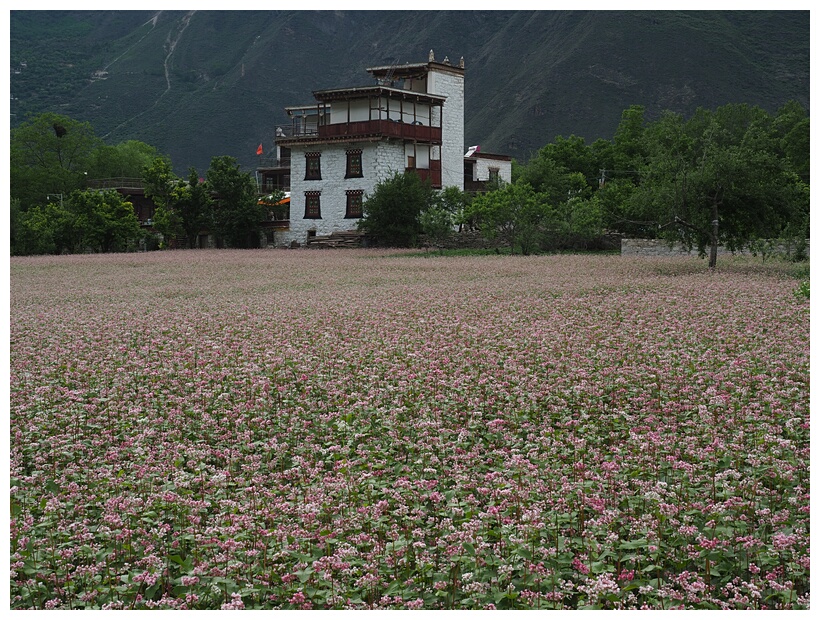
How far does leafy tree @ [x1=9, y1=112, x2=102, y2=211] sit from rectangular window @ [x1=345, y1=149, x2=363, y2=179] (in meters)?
36.6

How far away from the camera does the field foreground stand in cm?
560

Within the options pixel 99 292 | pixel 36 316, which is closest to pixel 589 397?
pixel 36 316

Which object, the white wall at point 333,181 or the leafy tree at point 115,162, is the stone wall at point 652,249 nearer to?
the white wall at point 333,181

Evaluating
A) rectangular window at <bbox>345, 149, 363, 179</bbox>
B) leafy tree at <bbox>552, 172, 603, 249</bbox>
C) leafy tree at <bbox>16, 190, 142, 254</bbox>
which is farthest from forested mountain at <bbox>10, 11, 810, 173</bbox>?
leafy tree at <bbox>552, 172, 603, 249</bbox>

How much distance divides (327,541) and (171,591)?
3.76 feet

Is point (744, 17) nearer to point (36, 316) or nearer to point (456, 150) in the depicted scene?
point (456, 150)

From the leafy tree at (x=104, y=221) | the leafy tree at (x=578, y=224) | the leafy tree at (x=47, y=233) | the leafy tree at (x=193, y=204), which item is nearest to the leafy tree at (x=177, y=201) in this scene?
the leafy tree at (x=193, y=204)

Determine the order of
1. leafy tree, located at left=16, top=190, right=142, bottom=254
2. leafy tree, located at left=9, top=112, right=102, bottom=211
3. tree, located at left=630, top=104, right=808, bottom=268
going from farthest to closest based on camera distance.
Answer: leafy tree, located at left=9, top=112, right=102, bottom=211, leafy tree, located at left=16, top=190, right=142, bottom=254, tree, located at left=630, top=104, right=808, bottom=268

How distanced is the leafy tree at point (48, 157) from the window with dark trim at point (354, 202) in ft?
120

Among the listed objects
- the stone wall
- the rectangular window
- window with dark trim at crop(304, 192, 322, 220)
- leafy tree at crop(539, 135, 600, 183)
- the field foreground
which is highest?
leafy tree at crop(539, 135, 600, 183)

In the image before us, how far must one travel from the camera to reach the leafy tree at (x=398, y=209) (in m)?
56.1

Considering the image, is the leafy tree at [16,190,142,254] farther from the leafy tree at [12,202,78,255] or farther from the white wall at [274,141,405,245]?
the white wall at [274,141,405,245]

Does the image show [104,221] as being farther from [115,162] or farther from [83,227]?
[115,162]

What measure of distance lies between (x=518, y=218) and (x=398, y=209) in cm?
1089
